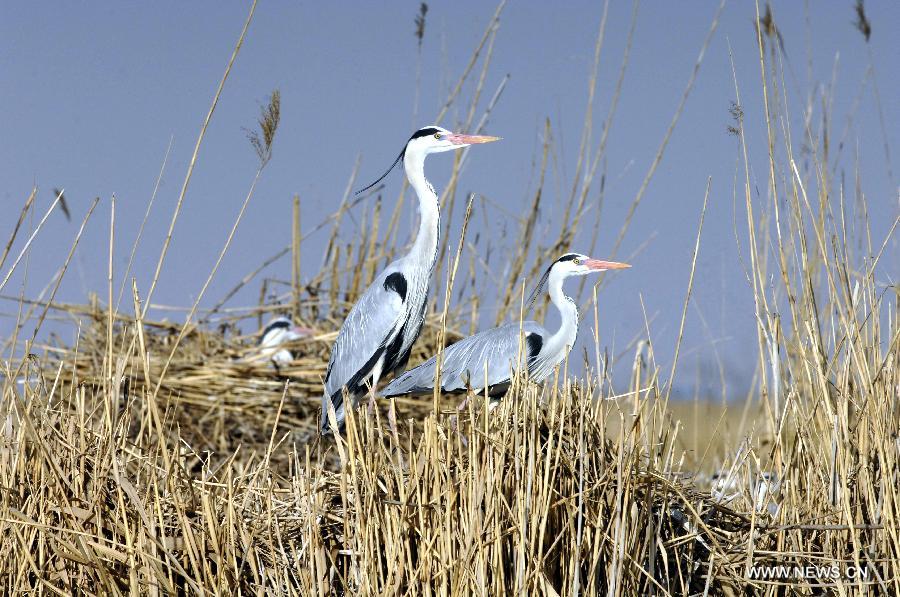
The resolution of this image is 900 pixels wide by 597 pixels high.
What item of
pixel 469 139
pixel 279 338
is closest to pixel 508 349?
pixel 469 139

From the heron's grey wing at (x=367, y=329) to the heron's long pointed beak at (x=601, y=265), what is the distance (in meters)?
0.67

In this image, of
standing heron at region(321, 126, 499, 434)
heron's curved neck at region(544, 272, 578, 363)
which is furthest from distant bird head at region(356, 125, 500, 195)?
heron's curved neck at region(544, 272, 578, 363)

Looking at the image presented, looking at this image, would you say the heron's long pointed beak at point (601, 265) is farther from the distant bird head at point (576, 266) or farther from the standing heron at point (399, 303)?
the standing heron at point (399, 303)

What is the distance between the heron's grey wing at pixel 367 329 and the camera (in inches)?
141

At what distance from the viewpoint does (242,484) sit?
229cm

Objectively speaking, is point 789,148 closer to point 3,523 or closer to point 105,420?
point 105,420

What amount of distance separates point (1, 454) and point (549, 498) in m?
1.12

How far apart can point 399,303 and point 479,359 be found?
1.08 feet

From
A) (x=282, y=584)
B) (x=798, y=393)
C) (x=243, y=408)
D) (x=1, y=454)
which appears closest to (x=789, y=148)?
(x=798, y=393)

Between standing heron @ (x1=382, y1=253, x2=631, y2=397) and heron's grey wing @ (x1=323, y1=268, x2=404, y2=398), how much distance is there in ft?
0.50

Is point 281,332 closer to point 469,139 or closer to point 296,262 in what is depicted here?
point 296,262

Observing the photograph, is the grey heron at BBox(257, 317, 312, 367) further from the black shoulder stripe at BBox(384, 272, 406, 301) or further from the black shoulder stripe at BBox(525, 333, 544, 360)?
the black shoulder stripe at BBox(525, 333, 544, 360)

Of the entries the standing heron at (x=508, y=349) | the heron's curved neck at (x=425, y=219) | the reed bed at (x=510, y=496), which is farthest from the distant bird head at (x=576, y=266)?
the reed bed at (x=510, y=496)

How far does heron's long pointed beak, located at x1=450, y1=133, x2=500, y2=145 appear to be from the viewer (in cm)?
358
